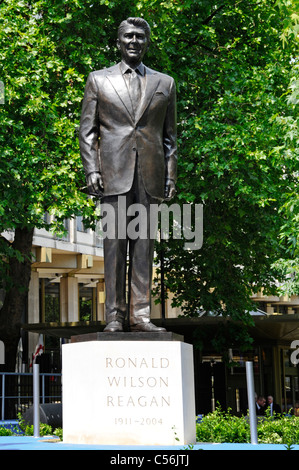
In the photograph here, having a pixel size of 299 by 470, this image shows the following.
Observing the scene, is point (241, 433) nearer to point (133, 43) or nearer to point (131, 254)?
point (131, 254)

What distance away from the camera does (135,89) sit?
8.58m

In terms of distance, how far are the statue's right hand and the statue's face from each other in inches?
49.1

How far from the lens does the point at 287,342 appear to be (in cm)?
2997

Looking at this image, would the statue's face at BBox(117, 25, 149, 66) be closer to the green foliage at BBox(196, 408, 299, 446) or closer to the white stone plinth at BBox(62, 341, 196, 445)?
the white stone plinth at BBox(62, 341, 196, 445)

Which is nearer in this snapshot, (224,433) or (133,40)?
(133,40)

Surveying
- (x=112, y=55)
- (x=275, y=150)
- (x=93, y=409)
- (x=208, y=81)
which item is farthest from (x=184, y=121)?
(x=93, y=409)

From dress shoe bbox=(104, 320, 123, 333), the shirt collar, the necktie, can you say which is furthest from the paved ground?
the shirt collar

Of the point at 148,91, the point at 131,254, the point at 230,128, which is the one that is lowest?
the point at 131,254

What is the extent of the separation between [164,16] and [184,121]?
9.42 feet

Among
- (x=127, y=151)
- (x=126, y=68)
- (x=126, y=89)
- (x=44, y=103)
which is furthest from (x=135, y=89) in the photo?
(x=44, y=103)

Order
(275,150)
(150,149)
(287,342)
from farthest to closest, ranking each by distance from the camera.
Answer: (287,342)
(275,150)
(150,149)

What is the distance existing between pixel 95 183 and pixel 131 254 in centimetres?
82

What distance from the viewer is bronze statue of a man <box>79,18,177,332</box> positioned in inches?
335

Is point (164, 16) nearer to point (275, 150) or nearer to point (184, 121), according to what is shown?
point (184, 121)
